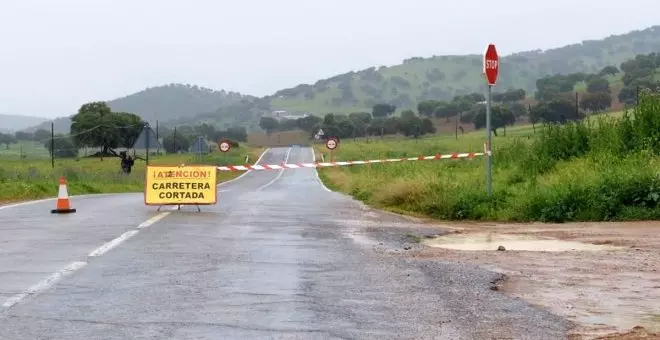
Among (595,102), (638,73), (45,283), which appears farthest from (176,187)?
(638,73)

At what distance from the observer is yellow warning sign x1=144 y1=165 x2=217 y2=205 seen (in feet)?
64.7

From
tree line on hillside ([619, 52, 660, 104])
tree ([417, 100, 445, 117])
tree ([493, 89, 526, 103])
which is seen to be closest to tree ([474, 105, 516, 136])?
tree line on hillside ([619, 52, 660, 104])

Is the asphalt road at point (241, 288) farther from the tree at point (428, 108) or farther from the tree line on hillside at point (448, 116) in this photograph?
the tree at point (428, 108)

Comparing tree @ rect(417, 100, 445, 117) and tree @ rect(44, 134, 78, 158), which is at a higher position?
tree @ rect(417, 100, 445, 117)

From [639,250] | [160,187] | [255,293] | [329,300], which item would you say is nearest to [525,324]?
[329,300]

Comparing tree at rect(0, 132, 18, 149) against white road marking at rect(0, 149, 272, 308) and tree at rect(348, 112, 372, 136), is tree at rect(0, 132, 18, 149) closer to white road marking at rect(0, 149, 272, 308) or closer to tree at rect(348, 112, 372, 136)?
tree at rect(348, 112, 372, 136)

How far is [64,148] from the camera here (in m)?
109

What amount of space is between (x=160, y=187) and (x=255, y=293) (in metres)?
11.8

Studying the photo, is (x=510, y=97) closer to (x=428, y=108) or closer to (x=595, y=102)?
(x=428, y=108)

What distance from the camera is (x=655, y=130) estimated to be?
23.0m

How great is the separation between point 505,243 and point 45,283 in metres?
6.62

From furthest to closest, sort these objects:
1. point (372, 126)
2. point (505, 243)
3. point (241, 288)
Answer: point (372, 126), point (505, 243), point (241, 288)

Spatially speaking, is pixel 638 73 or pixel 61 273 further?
pixel 638 73

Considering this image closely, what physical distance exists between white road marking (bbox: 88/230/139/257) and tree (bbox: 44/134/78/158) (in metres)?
91.0
